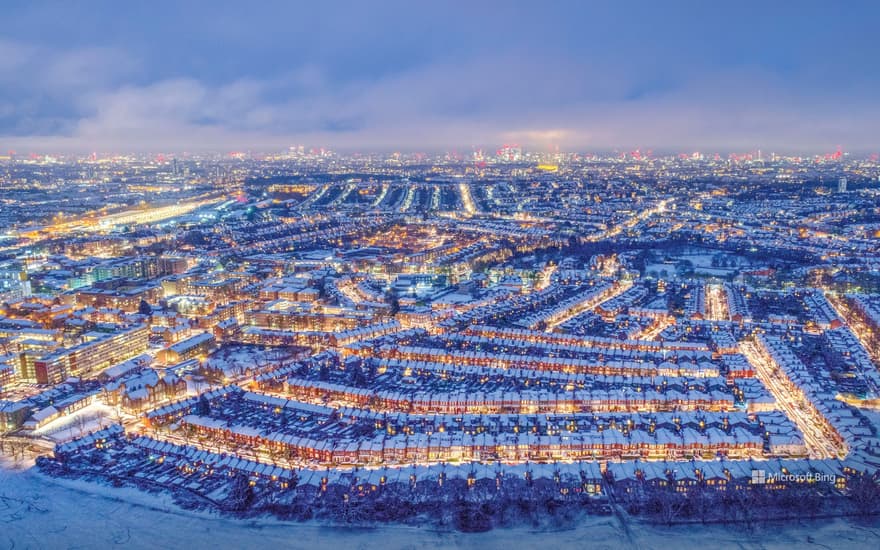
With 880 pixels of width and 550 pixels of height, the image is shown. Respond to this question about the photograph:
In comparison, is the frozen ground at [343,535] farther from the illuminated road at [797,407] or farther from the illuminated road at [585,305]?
the illuminated road at [585,305]

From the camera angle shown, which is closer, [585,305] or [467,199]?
[585,305]

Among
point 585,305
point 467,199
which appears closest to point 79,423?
point 585,305

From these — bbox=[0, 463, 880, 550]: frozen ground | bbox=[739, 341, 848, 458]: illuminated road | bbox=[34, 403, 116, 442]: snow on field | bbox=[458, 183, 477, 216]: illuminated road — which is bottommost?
bbox=[0, 463, 880, 550]: frozen ground

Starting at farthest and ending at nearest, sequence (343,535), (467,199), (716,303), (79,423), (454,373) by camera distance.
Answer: (467,199)
(716,303)
(454,373)
(79,423)
(343,535)

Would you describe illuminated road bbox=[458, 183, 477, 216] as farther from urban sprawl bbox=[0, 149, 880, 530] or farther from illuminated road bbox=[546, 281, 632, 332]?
illuminated road bbox=[546, 281, 632, 332]

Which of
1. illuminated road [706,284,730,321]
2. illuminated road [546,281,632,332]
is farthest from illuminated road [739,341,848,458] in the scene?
illuminated road [546,281,632,332]

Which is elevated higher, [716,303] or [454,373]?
[716,303]

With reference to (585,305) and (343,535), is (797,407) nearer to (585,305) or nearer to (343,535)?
(585,305)

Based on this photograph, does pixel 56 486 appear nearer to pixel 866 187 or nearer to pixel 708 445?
pixel 708 445
